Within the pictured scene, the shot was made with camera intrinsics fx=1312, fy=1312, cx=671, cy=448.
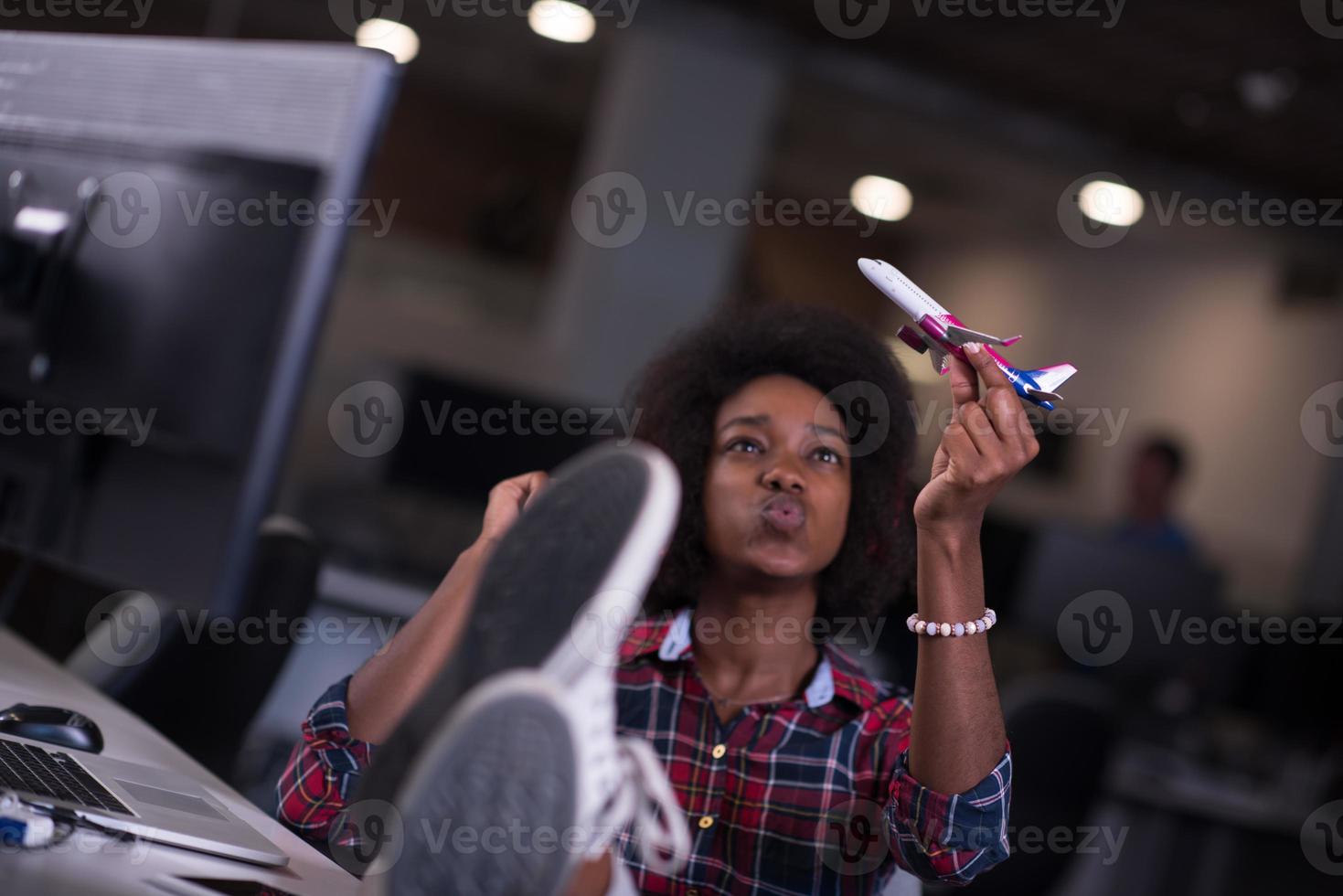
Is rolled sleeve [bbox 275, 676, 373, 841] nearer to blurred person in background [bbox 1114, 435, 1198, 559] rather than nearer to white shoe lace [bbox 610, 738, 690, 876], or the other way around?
white shoe lace [bbox 610, 738, 690, 876]

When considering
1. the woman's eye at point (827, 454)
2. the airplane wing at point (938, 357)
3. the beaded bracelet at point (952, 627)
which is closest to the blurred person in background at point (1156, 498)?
the woman's eye at point (827, 454)

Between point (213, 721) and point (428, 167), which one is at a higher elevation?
point (428, 167)

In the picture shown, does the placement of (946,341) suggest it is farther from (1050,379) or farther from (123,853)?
(123,853)

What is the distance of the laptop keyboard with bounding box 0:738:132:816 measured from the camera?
41.9 inches

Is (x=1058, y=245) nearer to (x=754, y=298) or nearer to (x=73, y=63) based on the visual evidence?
(x=754, y=298)

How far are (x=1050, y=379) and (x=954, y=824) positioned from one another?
45 centimetres

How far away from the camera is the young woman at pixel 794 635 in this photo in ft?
3.87

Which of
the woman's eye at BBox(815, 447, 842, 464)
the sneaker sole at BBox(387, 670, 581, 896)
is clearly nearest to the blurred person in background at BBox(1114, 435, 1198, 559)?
the woman's eye at BBox(815, 447, 842, 464)

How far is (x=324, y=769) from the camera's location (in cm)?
127

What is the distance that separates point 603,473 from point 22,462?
92 cm

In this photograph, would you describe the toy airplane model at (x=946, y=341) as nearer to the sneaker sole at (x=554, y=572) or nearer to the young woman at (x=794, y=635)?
the young woman at (x=794, y=635)

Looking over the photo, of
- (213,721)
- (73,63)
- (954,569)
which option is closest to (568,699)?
(954,569)

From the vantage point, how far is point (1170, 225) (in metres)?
7.25

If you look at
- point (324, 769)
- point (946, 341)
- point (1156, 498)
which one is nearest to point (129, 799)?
point (324, 769)
